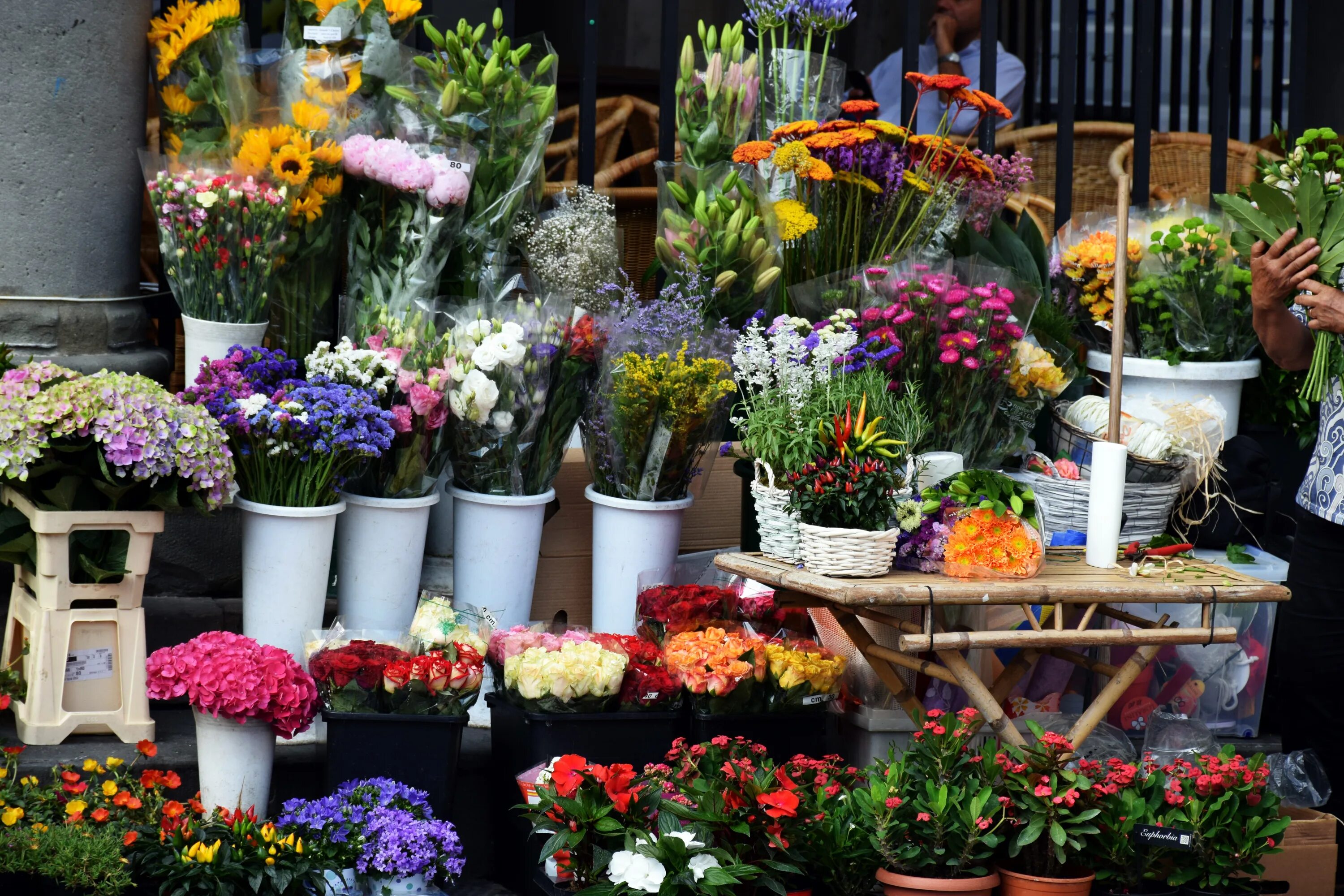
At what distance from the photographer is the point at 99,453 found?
3104 mm

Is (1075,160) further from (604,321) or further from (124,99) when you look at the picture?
(124,99)

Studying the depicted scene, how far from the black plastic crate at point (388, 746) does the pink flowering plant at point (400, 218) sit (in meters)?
1.12

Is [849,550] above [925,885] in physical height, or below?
above

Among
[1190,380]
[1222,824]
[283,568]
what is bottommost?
[1222,824]

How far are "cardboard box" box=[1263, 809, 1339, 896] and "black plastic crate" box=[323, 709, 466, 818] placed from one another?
187cm

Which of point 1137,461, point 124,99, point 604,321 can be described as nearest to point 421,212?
point 604,321

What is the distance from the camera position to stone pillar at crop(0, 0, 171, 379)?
3664mm

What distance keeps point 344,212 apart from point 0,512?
45.4 inches

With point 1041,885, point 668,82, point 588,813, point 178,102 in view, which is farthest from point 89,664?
point 668,82

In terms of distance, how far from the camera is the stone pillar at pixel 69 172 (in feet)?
12.0

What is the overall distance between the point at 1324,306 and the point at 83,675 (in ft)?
9.79

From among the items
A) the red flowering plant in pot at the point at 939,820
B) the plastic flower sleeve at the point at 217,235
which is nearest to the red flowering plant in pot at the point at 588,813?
the red flowering plant in pot at the point at 939,820

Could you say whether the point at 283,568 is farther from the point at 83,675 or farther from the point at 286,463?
the point at 83,675

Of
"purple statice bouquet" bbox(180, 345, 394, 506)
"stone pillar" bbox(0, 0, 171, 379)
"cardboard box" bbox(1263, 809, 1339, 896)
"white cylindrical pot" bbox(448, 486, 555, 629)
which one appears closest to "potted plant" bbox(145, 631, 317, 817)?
"purple statice bouquet" bbox(180, 345, 394, 506)
